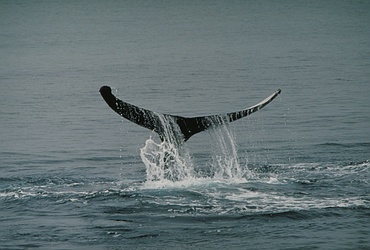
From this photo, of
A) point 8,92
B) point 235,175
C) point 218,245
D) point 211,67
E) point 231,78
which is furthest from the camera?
point 211,67

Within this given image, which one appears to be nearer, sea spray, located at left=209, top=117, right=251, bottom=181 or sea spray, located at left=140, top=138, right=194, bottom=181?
sea spray, located at left=140, top=138, right=194, bottom=181

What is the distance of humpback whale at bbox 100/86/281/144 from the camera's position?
17078 millimetres

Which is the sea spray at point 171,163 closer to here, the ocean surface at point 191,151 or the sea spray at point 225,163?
the ocean surface at point 191,151

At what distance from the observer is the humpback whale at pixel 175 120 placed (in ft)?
56.0

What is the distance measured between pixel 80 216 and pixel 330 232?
13.3ft

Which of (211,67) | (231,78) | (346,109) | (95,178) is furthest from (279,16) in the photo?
(95,178)

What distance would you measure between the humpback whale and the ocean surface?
13.1 inches

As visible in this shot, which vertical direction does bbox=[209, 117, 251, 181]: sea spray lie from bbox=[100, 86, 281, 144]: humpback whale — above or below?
below

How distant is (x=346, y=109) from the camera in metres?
32.7

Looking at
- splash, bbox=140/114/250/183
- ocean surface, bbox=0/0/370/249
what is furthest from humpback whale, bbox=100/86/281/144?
ocean surface, bbox=0/0/370/249

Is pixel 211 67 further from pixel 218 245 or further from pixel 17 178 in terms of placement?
pixel 218 245

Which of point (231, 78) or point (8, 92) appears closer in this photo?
point (8, 92)

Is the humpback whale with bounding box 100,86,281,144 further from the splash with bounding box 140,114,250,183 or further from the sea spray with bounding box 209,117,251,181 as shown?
the sea spray with bounding box 209,117,251,181

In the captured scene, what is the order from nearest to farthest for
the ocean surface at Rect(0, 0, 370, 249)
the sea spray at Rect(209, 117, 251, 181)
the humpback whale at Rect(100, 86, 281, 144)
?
the ocean surface at Rect(0, 0, 370, 249), the humpback whale at Rect(100, 86, 281, 144), the sea spray at Rect(209, 117, 251, 181)
